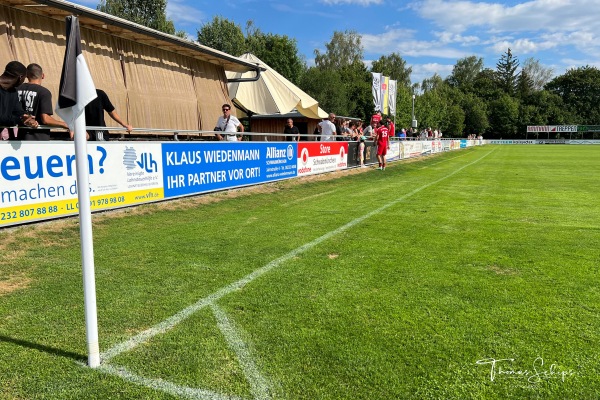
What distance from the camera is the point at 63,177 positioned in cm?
690

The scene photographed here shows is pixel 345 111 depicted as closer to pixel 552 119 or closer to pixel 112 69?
pixel 112 69

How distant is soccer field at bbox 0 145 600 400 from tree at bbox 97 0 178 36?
1690 inches

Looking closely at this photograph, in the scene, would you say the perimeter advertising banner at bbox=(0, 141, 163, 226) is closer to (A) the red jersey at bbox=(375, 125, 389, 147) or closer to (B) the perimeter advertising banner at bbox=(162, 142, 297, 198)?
(B) the perimeter advertising banner at bbox=(162, 142, 297, 198)

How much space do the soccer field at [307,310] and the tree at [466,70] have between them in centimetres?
12898

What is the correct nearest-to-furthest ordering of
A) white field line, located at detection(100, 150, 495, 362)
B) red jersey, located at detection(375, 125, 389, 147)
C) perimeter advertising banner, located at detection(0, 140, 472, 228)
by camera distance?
white field line, located at detection(100, 150, 495, 362), perimeter advertising banner, located at detection(0, 140, 472, 228), red jersey, located at detection(375, 125, 389, 147)

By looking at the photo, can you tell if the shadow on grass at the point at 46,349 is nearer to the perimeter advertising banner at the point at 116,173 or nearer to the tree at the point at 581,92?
the perimeter advertising banner at the point at 116,173

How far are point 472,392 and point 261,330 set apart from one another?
1552 millimetres

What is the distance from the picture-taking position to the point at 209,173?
10438mm

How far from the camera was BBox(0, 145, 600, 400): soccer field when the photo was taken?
2686 mm

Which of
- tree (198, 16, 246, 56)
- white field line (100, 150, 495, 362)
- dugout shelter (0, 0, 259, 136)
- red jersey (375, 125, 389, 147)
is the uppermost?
tree (198, 16, 246, 56)

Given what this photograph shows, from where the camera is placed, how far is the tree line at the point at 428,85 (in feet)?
163

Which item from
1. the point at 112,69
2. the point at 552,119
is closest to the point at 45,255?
the point at 112,69
